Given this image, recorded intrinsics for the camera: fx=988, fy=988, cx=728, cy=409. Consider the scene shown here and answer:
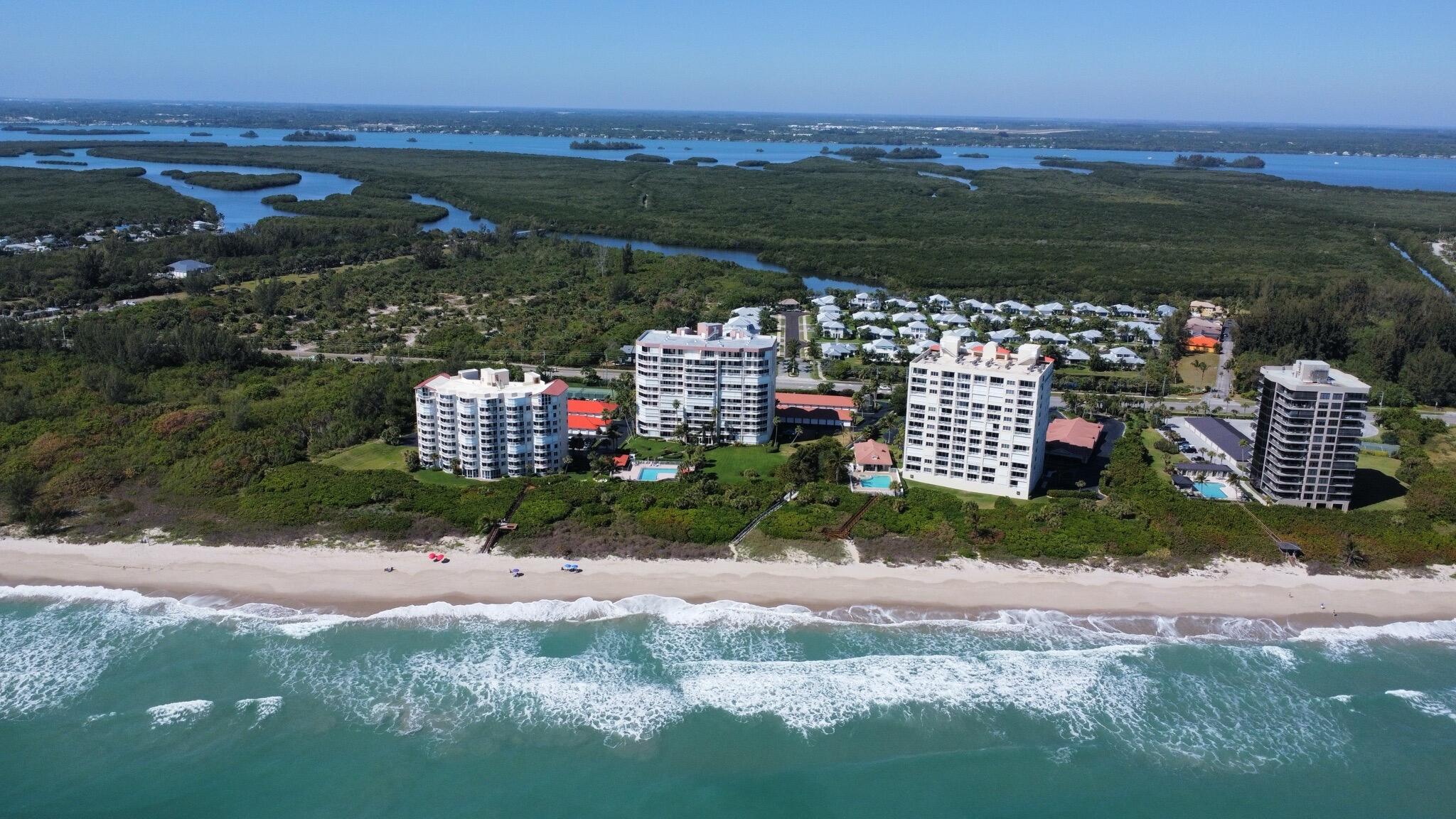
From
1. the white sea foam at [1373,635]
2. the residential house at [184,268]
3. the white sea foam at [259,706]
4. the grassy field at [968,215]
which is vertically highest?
the grassy field at [968,215]

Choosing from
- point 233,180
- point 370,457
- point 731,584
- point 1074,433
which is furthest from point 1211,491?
point 233,180

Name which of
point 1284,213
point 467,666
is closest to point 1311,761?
point 467,666

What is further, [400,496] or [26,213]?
[26,213]

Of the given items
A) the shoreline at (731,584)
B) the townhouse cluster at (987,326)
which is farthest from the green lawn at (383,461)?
the townhouse cluster at (987,326)

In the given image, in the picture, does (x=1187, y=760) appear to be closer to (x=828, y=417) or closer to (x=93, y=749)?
(x=828, y=417)

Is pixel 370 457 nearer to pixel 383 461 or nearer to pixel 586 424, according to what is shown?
pixel 383 461

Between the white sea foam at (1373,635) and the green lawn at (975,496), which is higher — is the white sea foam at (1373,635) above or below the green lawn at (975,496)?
below

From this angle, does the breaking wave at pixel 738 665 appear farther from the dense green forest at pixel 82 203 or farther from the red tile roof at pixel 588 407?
the dense green forest at pixel 82 203
